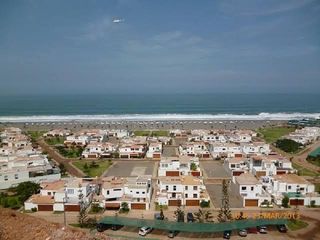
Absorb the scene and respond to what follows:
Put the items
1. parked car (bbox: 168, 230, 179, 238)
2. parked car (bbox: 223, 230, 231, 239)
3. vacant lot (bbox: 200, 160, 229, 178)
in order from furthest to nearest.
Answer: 1. vacant lot (bbox: 200, 160, 229, 178)
2. parked car (bbox: 168, 230, 179, 238)
3. parked car (bbox: 223, 230, 231, 239)

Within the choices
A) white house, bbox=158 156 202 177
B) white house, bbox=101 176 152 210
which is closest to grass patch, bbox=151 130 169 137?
white house, bbox=158 156 202 177

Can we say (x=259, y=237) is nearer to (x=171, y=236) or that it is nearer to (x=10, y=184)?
(x=171, y=236)

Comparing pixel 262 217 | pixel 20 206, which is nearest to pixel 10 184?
pixel 20 206

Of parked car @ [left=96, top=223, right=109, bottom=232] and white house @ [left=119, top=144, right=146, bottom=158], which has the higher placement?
white house @ [left=119, top=144, right=146, bottom=158]

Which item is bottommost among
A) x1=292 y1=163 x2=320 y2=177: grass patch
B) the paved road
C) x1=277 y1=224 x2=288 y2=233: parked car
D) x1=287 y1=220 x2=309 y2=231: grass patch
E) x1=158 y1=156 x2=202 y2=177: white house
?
x1=287 y1=220 x2=309 y2=231: grass patch

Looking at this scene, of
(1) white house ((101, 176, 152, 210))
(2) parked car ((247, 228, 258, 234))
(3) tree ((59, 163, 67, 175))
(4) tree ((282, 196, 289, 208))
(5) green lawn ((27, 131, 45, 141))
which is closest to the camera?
(2) parked car ((247, 228, 258, 234))

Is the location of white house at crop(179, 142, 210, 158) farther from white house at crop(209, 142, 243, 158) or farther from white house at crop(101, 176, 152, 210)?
white house at crop(101, 176, 152, 210)

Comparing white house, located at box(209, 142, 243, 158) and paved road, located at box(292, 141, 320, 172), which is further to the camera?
white house, located at box(209, 142, 243, 158)

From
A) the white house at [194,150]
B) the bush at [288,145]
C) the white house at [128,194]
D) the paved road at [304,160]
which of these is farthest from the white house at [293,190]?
the bush at [288,145]
